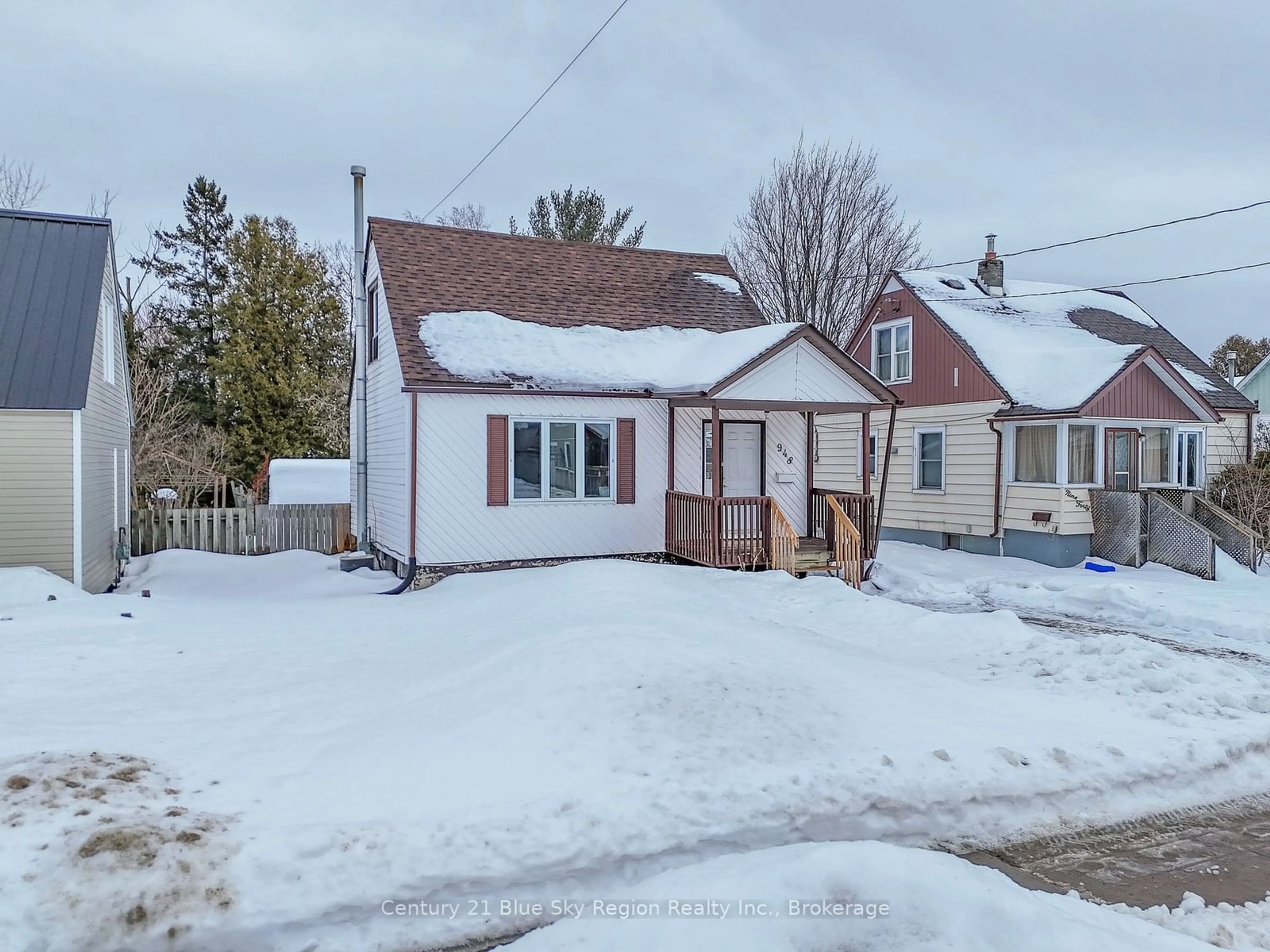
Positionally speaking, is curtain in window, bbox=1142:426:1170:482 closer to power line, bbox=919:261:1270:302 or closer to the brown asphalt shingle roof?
power line, bbox=919:261:1270:302

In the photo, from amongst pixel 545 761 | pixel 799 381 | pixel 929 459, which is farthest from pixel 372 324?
pixel 545 761

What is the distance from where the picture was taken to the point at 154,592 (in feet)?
42.5

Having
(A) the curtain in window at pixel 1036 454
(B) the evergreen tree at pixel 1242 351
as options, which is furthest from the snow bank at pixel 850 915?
(B) the evergreen tree at pixel 1242 351

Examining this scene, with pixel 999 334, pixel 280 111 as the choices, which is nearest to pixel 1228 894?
pixel 999 334

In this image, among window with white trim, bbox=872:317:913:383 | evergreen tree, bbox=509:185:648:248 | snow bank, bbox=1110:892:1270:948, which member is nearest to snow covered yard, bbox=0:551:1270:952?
snow bank, bbox=1110:892:1270:948

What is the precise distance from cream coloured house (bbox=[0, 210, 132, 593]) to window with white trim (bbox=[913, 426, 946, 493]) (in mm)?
16110

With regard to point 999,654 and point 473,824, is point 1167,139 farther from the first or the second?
point 473,824

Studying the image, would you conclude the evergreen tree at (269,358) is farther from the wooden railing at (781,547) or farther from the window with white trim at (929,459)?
the wooden railing at (781,547)

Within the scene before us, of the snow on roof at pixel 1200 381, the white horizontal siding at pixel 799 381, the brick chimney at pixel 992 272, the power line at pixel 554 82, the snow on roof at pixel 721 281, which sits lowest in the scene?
the white horizontal siding at pixel 799 381

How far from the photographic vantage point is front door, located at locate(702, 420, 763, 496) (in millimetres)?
14633

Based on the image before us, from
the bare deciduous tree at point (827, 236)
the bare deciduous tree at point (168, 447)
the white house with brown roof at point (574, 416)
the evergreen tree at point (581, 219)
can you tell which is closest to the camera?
the white house with brown roof at point (574, 416)

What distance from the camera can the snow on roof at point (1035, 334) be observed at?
Answer: 54.1 ft

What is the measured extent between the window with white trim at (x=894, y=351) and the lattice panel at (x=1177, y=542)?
582 cm

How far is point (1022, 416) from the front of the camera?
16516mm
